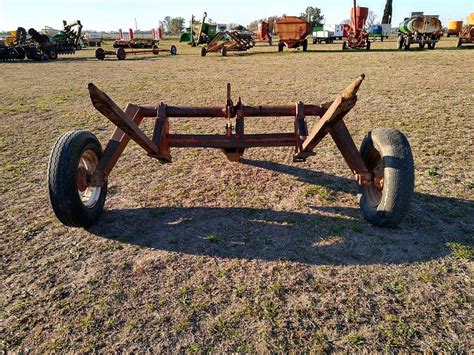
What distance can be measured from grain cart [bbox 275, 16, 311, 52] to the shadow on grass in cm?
2080

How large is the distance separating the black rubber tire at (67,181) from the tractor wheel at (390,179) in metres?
2.55

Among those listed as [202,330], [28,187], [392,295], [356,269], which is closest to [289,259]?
[356,269]

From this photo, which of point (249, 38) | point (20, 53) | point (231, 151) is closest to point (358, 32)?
point (249, 38)

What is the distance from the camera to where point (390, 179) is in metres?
2.96

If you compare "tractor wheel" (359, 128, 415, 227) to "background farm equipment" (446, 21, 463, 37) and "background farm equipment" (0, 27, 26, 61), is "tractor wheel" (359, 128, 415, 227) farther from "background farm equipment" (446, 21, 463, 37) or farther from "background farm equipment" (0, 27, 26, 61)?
"background farm equipment" (446, 21, 463, 37)

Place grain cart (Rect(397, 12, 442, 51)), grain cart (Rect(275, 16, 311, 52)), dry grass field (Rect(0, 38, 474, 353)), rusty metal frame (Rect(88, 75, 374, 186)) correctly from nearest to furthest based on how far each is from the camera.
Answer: dry grass field (Rect(0, 38, 474, 353))
rusty metal frame (Rect(88, 75, 374, 186))
grain cart (Rect(397, 12, 442, 51))
grain cart (Rect(275, 16, 311, 52))

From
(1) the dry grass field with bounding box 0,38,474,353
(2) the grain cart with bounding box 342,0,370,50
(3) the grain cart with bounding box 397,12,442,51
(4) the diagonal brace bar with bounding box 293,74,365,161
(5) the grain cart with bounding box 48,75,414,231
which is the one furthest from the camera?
(2) the grain cart with bounding box 342,0,370,50

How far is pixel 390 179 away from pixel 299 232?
0.89 m

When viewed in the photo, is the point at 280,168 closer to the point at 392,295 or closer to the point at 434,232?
the point at 434,232

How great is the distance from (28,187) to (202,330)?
3.08m

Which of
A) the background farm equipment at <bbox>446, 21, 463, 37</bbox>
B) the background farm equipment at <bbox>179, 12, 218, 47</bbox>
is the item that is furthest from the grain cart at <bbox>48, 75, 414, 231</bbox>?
the background farm equipment at <bbox>446, 21, 463, 37</bbox>

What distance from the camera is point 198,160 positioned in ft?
16.4

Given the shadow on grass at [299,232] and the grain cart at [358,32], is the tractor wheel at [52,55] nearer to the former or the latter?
the grain cart at [358,32]

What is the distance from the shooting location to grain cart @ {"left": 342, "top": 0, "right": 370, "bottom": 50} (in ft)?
78.1
